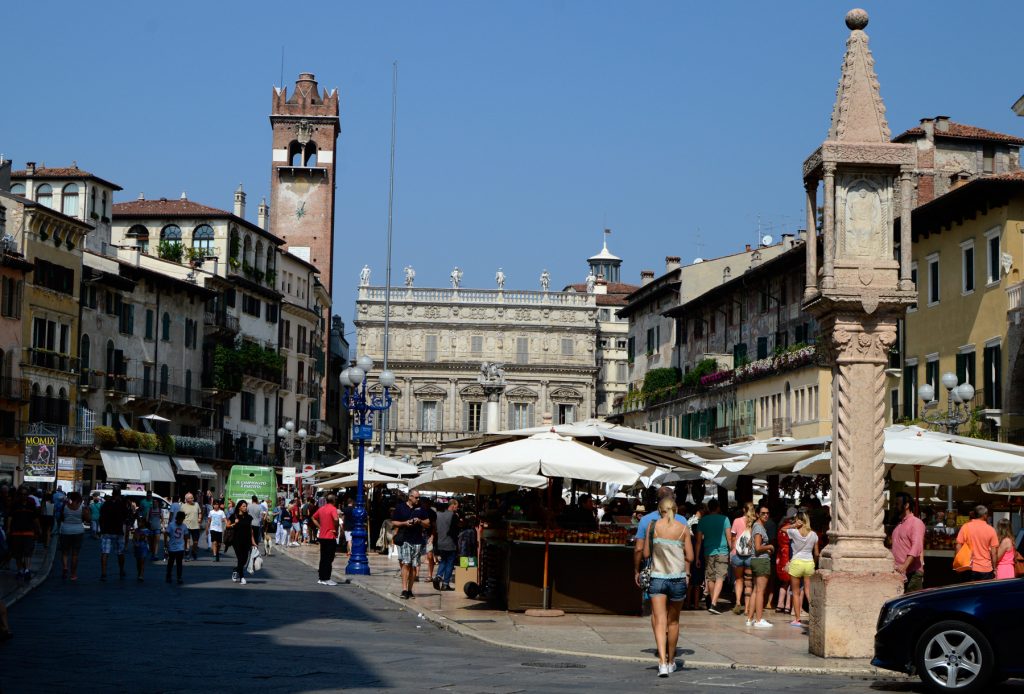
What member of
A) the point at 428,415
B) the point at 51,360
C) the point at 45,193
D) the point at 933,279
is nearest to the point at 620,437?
the point at 933,279

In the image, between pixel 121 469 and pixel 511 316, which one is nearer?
pixel 121 469

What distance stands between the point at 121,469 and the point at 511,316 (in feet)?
203

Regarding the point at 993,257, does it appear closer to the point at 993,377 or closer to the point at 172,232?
the point at 993,377

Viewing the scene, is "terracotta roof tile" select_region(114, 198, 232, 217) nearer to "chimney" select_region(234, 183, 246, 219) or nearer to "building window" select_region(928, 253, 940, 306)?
"chimney" select_region(234, 183, 246, 219)

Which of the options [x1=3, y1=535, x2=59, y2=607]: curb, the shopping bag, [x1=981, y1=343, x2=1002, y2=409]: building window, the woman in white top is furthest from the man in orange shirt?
[x1=981, y1=343, x2=1002, y2=409]: building window

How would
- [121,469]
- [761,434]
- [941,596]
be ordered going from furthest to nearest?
[121,469] → [761,434] → [941,596]

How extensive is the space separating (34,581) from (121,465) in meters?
Result: 40.5

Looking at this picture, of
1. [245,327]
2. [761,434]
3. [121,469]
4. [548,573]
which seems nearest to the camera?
[548,573]

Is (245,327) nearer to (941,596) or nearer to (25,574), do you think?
(25,574)

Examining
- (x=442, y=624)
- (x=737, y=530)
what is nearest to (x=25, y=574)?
(x=442, y=624)

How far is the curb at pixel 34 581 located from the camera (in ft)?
76.5

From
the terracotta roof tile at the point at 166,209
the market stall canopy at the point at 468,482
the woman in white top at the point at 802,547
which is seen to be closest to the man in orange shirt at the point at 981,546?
the woman in white top at the point at 802,547

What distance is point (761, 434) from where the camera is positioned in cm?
6028

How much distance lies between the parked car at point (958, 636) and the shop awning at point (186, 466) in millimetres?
64720
